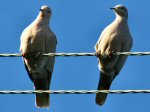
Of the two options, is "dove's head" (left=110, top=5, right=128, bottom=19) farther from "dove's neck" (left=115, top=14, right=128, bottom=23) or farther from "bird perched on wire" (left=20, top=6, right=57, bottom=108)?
"bird perched on wire" (left=20, top=6, right=57, bottom=108)

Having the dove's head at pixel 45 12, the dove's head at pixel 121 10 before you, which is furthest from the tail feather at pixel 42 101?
the dove's head at pixel 121 10

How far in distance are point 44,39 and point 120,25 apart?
1213 mm

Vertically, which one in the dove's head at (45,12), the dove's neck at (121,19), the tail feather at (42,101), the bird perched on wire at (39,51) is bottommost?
the tail feather at (42,101)

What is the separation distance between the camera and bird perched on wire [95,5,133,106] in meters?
10.5

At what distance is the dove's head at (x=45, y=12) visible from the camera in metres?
11.5

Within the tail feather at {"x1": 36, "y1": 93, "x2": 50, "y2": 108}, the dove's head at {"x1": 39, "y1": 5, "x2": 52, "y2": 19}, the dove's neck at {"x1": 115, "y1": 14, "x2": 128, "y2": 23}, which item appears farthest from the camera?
the dove's head at {"x1": 39, "y1": 5, "x2": 52, "y2": 19}

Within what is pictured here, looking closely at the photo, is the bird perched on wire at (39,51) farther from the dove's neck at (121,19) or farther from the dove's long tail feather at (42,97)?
the dove's neck at (121,19)

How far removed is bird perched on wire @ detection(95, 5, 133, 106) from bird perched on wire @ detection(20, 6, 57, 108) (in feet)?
2.51

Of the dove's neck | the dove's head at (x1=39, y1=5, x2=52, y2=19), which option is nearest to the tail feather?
the dove's head at (x1=39, y1=5, x2=52, y2=19)

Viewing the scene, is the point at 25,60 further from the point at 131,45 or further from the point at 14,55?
the point at 14,55

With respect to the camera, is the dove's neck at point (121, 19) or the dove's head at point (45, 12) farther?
the dove's head at point (45, 12)

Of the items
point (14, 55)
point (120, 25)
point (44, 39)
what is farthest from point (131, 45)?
point (14, 55)

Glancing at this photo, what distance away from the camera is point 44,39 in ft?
35.0

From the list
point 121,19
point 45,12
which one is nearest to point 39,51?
point 45,12
